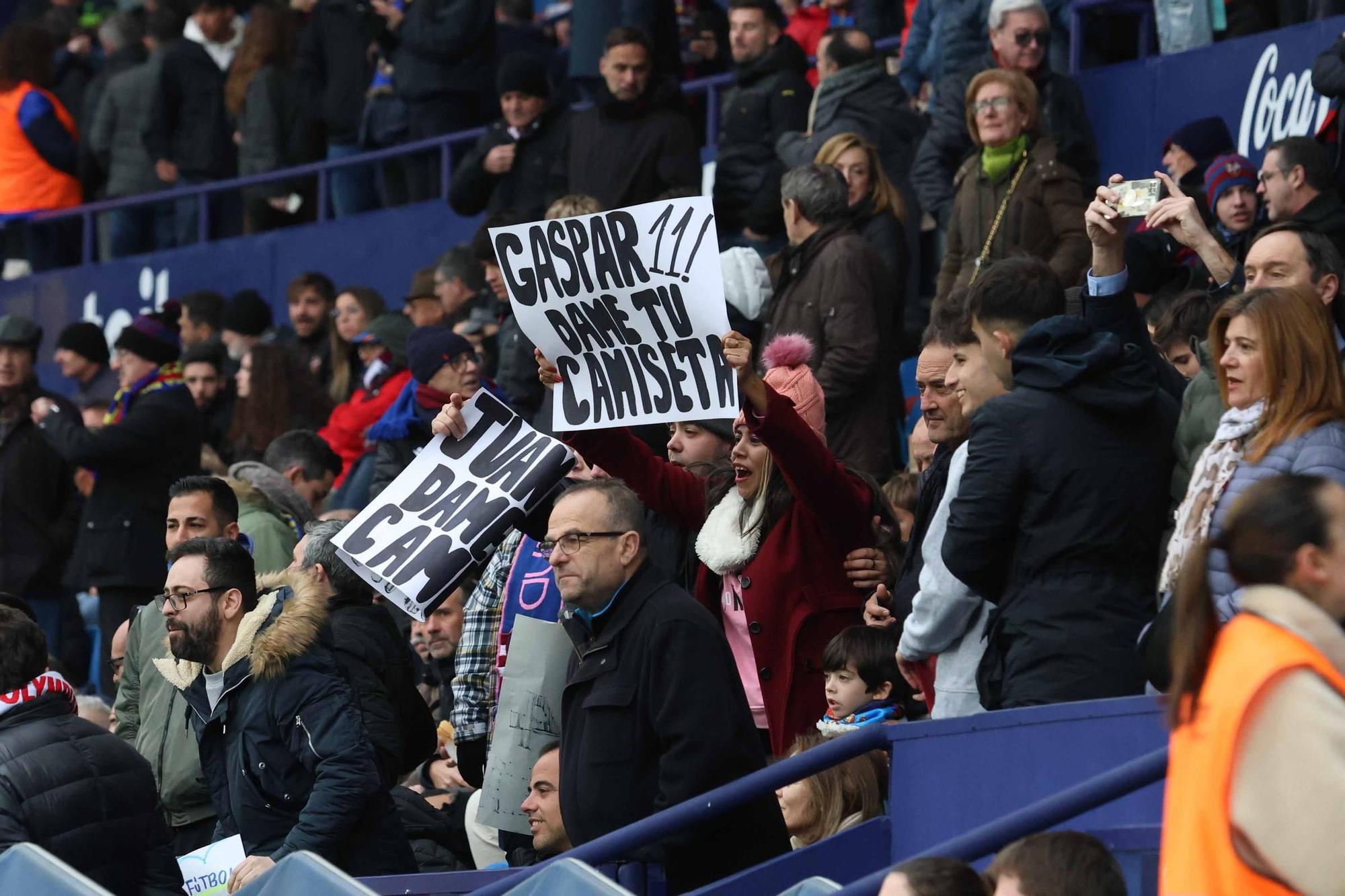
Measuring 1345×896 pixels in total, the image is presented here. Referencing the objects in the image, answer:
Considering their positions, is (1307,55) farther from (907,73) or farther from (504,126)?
(504,126)

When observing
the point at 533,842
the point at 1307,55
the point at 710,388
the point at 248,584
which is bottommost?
the point at 533,842

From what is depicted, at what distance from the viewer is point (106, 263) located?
18.5 meters

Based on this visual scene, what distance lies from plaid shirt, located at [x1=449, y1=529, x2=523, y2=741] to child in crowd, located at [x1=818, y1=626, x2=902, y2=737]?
121 cm

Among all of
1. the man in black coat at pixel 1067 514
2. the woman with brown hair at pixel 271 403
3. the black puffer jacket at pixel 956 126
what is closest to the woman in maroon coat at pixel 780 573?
the man in black coat at pixel 1067 514

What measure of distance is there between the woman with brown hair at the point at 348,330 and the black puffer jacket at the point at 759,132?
7.42 feet

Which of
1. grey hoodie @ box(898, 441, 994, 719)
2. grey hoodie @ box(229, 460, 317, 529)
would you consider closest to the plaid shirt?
grey hoodie @ box(898, 441, 994, 719)

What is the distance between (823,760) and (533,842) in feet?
4.47

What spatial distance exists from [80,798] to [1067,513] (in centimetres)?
279

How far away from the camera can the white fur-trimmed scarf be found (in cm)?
698

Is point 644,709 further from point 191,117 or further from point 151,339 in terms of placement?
point 191,117

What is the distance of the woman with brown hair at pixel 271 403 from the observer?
40.8ft

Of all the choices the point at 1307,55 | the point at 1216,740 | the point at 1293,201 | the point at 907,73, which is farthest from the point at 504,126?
the point at 1216,740

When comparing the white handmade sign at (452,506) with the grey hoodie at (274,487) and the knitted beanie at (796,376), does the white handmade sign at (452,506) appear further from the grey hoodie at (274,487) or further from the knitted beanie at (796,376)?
the grey hoodie at (274,487)

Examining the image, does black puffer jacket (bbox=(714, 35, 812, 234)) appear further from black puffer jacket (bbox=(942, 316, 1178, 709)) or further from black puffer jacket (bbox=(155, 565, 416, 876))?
black puffer jacket (bbox=(942, 316, 1178, 709))
